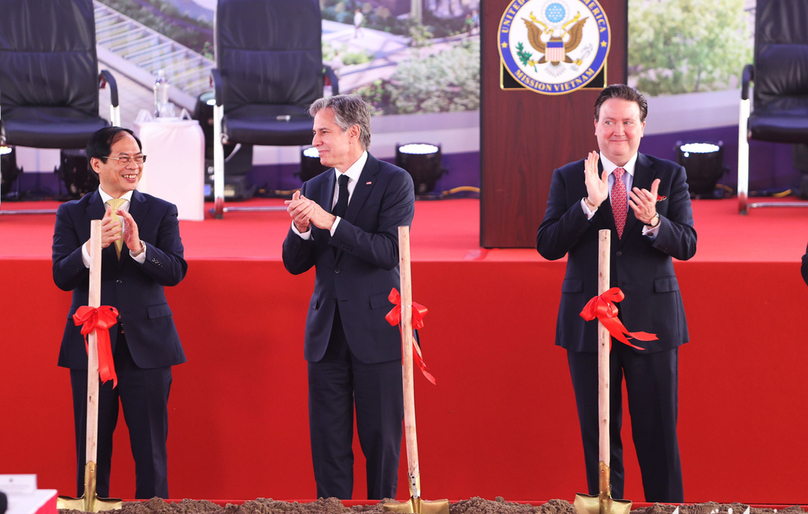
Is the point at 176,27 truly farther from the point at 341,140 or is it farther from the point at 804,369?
the point at 804,369

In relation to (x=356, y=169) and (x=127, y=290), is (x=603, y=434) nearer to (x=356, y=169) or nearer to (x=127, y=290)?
(x=356, y=169)

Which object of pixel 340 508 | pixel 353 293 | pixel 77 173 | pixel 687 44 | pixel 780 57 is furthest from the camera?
pixel 687 44

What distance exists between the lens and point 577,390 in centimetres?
245

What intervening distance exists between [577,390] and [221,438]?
139 centimetres

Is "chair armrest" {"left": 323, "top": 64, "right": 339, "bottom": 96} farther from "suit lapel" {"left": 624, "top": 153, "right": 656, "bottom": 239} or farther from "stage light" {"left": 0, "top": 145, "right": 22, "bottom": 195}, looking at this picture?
"suit lapel" {"left": 624, "top": 153, "right": 656, "bottom": 239}

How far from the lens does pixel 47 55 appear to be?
4668 millimetres

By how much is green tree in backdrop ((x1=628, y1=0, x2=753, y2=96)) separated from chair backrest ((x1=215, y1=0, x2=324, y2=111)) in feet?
7.30

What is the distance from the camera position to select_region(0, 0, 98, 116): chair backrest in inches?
181

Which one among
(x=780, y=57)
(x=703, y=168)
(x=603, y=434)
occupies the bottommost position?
(x=603, y=434)

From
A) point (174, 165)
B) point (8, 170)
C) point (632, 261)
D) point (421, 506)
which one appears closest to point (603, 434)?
point (421, 506)

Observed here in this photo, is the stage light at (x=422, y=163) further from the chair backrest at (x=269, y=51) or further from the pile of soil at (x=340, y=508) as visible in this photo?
the pile of soil at (x=340, y=508)

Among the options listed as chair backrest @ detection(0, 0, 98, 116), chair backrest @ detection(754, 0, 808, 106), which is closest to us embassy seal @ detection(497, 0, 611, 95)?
chair backrest @ detection(754, 0, 808, 106)

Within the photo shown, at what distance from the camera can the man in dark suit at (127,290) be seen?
98.0 inches

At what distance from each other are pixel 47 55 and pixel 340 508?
145 inches
